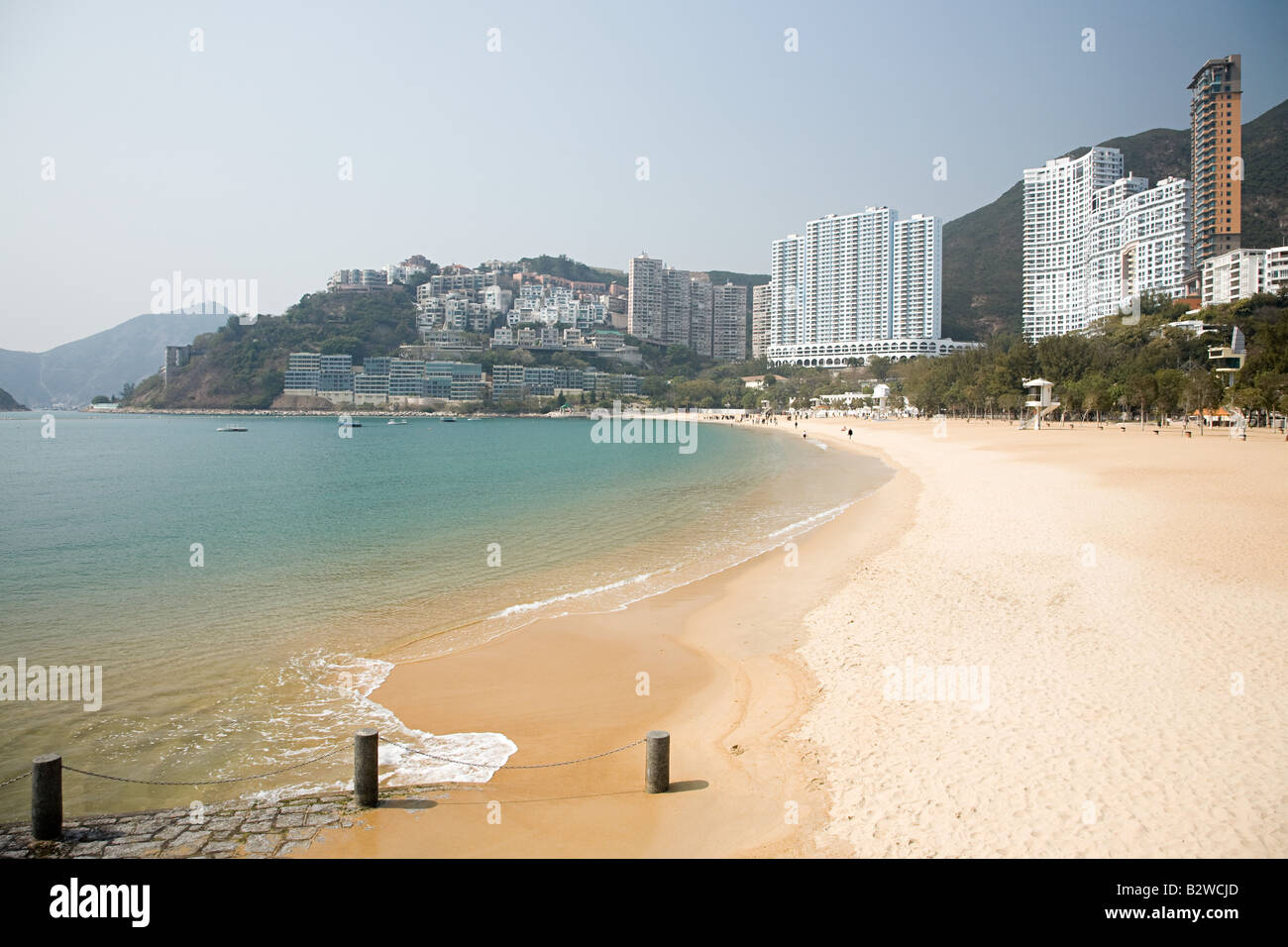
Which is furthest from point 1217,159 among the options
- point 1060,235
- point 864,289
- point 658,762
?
point 658,762

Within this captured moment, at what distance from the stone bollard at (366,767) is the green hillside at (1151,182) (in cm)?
16313

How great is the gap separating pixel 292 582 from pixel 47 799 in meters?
10.2

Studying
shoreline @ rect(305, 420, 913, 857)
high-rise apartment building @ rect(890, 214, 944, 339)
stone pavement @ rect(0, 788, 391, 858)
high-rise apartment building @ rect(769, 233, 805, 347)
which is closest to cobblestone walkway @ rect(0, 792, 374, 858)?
stone pavement @ rect(0, 788, 391, 858)

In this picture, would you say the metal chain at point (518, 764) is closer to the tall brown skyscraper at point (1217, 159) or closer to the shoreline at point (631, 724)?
the shoreline at point (631, 724)

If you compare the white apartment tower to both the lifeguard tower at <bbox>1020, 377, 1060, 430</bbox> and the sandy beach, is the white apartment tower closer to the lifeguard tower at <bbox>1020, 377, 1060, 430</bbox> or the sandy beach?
the lifeguard tower at <bbox>1020, 377, 1060, 430</bbox>

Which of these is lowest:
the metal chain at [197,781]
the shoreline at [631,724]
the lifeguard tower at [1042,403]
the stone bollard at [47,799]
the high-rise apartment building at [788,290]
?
Result: the metal chain at [197,781]

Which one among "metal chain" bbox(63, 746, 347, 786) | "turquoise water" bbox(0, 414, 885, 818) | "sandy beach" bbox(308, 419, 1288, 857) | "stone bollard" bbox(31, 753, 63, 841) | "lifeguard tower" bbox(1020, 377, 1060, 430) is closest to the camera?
"sandy beach" bbox(308, 419, 1288, 857)

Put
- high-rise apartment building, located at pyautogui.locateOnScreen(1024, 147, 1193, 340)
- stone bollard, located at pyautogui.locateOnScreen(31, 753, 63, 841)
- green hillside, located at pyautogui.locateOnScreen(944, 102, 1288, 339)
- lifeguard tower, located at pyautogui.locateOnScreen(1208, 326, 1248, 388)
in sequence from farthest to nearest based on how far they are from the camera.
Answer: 1. green hillside, located at pyautogui.locateOnScreen(944, 102, 1288, 339)
2. high-rise apartment building, located at pyautogui.locateOnScreen(1024, 147, 1193, 340)
3. lifeguard tower, located at pyautogui.locateOnScreen(1208, 326, 1248, 388)
4. stone bollard, located at pyautogui.locateOnScreen(31, 753, 63, 841)

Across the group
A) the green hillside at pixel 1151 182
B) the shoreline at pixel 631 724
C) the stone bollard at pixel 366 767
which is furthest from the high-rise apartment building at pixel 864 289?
the stone bollard at pixel 366 767

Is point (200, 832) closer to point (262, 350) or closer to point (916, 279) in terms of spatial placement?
point (916, 279)

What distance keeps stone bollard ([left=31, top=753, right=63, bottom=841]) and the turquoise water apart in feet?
2.26

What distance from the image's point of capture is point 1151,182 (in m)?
171

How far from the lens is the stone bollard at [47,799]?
5.68 m

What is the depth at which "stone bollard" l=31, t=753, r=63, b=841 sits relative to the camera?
5680 mm
